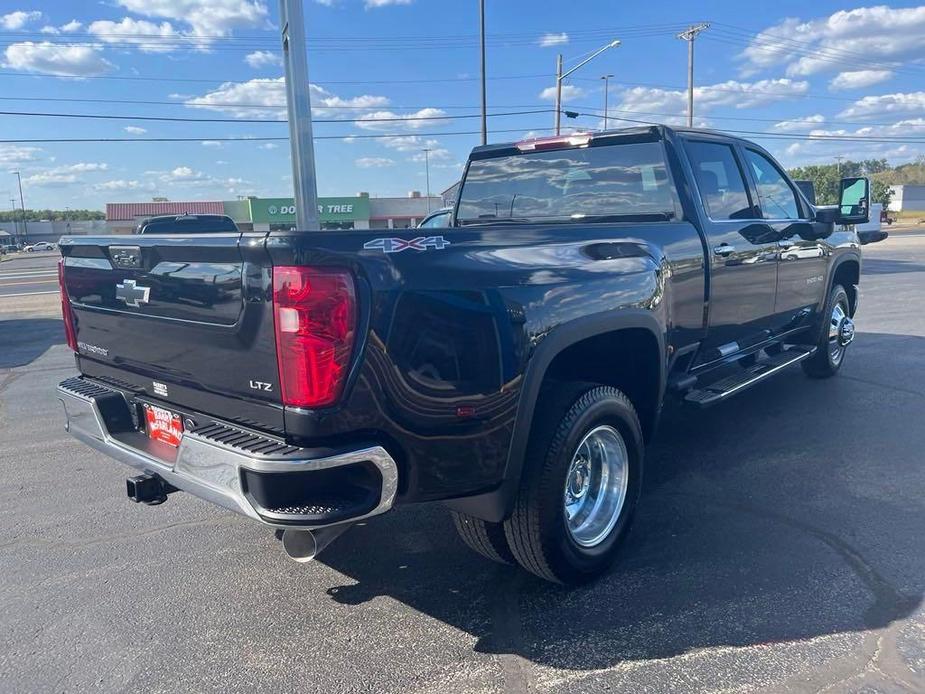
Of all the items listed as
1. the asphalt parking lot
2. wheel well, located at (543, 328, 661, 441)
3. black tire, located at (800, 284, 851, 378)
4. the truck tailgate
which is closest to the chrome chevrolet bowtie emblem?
the truck tailgate

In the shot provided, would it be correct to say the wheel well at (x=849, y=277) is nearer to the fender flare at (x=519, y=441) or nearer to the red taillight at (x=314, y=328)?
the fender flare at (x=519, y=441)

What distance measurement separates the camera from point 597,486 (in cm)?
339

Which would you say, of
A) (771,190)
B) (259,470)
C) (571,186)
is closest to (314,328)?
(259,470)

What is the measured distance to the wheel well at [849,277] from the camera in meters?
6.38

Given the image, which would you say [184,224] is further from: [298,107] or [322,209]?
[322,209]

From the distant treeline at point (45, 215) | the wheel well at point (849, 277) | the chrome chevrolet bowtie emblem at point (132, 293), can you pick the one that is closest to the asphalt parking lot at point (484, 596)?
the chrome chevrolet bowtie emblem at point (132, 293)

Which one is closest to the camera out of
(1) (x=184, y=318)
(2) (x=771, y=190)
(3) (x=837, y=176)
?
(1) (x=184, y=318)

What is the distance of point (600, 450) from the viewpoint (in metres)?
3.36

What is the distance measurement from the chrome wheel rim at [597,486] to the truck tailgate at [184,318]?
1.50m

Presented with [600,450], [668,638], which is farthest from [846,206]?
[668,638]

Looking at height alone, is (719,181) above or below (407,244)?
above

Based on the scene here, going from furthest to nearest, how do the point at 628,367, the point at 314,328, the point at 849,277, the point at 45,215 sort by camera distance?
1. the point at 45,215
2. the point at 849,277
3. the point at 628,367
4. the point at 314,328

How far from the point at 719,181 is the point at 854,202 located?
192 cm

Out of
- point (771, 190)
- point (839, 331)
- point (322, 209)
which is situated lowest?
point (839, 331)
